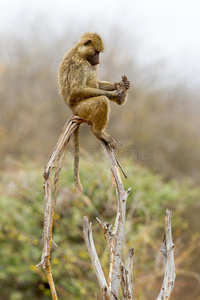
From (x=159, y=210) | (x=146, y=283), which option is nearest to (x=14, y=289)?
(x=146, y=283)

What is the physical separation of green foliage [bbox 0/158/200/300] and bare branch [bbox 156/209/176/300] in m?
2.73

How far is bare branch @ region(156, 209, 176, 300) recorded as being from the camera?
1.34 meters

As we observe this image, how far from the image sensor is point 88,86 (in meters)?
1.84

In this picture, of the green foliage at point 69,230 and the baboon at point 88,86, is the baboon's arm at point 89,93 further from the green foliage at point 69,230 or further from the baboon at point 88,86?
the green foliage at point 69,230

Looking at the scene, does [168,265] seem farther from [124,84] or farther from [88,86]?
[88,86]

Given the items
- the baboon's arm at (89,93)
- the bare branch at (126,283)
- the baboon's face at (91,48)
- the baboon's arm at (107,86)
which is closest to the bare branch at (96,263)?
the bare branch at (126,283)

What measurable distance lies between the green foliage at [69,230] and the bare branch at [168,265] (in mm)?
2730

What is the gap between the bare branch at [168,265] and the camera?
134 centimetres

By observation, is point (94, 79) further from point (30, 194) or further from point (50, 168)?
point (30, 194)

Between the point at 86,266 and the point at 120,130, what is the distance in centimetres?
665

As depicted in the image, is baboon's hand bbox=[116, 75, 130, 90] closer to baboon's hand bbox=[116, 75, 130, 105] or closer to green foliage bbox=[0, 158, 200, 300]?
baboon's hand bbox=[116, 75, 130, 105]

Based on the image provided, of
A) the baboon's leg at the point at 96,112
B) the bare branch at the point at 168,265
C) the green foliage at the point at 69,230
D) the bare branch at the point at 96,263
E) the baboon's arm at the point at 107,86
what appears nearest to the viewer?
the bare branch at the point at 96,263

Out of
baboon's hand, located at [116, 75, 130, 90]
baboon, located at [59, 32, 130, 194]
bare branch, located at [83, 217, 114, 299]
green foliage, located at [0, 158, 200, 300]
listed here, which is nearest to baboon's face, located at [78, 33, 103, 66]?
baboon, located at [59, 32, 130, 194]

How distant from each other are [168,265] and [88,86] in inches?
37.2
